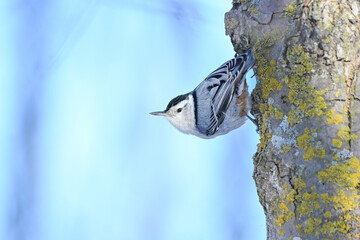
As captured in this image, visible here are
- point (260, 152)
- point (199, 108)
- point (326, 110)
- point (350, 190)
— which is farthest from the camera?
point (199, 108)

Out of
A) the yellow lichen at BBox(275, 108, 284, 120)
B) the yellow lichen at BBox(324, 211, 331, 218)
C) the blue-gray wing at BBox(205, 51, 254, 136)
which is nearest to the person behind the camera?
the yellow lichen at BBox(324, 211, 331, 218)

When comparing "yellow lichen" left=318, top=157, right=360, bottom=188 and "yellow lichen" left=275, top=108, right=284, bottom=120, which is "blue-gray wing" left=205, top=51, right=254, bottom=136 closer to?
"yellow lichen" left=275, top=108, right=284, bottom=120

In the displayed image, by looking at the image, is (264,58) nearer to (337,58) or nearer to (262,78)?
(262,78)

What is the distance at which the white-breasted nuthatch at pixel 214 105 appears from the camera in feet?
9.84

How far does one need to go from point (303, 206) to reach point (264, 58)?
79 cm

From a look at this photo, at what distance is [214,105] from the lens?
316 centimetres

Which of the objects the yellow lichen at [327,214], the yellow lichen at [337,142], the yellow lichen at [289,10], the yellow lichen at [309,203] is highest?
the yellow lichen at [289,10]

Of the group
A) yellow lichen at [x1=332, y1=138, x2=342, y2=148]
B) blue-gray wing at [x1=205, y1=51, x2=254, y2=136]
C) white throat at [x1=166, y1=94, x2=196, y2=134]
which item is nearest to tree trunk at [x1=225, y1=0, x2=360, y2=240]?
yellow lichen at [x1=332, y1=138, x2=342, y2=148]

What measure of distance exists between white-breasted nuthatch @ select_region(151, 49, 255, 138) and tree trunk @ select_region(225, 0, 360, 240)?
0.70 m

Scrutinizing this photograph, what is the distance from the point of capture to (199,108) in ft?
10.7

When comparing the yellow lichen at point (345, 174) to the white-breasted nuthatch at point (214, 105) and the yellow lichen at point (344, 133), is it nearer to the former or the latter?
the yellow lichen at point (344, 133)

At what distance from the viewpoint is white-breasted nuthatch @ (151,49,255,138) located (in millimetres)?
3000

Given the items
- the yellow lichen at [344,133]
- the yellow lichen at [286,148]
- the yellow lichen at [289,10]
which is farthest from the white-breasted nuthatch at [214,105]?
the yellow lichen at [344,133]

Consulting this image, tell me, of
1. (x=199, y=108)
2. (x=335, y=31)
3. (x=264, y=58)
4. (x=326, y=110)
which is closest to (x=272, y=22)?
(x=264, y=58)
